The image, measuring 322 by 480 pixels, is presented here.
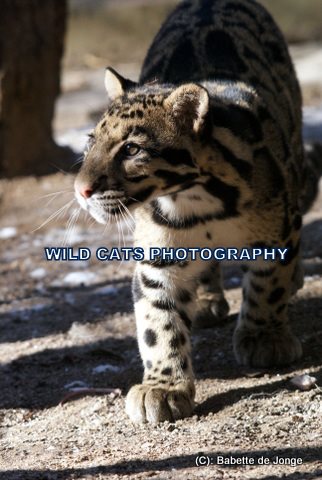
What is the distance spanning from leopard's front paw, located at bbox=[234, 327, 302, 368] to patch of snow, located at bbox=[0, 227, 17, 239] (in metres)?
3.92

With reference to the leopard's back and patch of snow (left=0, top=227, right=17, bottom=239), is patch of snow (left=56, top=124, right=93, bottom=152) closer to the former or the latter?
patch of snow (left=0, top=227, right=17, bottom=239)

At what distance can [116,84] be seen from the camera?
197 inches

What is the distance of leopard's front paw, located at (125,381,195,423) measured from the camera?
4977 mm

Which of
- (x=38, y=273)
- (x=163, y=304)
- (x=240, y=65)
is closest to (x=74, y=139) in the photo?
(x=38, y=273)

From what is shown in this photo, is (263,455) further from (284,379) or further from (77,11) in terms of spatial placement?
(77,11)

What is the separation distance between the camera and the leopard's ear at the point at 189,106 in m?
4.62

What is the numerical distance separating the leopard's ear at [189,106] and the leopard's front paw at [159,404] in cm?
132

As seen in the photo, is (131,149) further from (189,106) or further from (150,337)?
(150,337)

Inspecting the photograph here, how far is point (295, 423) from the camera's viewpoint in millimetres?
4715

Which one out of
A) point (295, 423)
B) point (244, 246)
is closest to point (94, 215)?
point (244, 246)

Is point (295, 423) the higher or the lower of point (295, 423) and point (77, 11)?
the higher

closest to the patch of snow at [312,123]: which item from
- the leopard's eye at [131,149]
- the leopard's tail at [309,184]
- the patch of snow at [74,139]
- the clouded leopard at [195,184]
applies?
the leopard's tail at [309,184]

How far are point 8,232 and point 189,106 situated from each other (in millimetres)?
4801

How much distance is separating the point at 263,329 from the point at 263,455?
1.36 m
